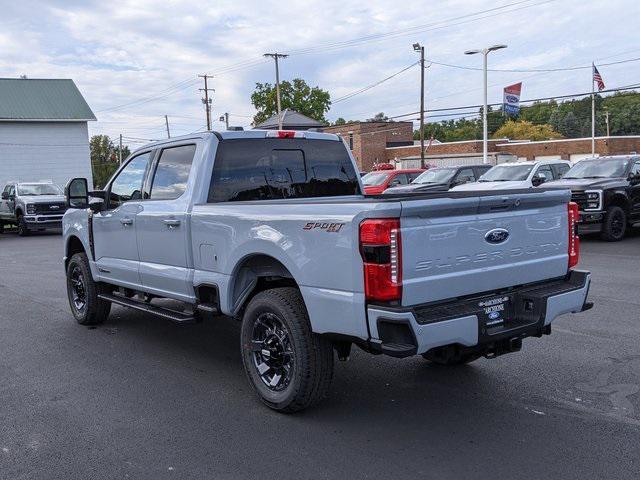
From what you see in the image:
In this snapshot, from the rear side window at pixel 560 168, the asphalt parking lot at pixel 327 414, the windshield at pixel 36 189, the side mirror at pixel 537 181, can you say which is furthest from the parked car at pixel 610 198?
the windshield at pixel 36 189

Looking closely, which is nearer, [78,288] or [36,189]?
[78,288]

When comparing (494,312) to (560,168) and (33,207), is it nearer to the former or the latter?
(560,168)

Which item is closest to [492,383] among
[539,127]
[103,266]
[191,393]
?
[191,393]

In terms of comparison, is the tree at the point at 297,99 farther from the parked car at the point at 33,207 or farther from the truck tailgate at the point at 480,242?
the truck tailgate at the point at 480,242

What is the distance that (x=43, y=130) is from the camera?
41.0m

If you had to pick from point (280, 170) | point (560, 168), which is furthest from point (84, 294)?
point (560, 168)

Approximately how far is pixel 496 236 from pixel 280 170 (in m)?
2.35

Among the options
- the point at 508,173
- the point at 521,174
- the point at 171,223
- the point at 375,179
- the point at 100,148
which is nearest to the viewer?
the point at 171,223

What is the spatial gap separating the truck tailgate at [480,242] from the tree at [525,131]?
308ft

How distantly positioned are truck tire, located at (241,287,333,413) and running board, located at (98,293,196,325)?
2.85 ft

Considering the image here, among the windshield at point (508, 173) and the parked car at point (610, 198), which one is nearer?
the parked car at point (610, 198)

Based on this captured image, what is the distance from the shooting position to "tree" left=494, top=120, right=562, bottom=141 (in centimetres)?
9350

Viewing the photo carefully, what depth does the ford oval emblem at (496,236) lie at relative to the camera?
423 centimetres

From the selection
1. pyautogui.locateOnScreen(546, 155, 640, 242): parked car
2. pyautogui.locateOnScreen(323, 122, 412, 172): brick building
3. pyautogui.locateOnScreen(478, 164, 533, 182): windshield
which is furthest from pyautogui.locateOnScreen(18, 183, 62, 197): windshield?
pyautogui.locateOnScreen(323, 122, 412, 172): brick building
